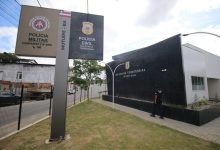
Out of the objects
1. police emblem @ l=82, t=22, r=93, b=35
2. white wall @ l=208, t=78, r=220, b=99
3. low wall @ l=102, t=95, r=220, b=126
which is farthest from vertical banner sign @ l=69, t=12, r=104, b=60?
white wall @ l=208, t=78, r=220, b=99

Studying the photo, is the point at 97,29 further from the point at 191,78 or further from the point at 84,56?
the point at 191,78

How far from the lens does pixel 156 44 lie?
12.4 meters

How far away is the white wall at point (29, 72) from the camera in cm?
2834

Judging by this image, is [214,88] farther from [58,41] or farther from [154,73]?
[58,41]

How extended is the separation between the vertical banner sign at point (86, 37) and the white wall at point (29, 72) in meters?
26.7

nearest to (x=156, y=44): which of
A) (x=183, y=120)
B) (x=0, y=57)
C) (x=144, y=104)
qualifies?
(x=144, y=104)

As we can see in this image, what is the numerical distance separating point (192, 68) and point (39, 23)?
37.6 ft

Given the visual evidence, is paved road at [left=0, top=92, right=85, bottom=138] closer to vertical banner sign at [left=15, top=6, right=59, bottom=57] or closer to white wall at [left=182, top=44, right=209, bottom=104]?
vertical banner sign at [left=15, top=6, right=59, bottom=57]

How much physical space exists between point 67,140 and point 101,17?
5.43 metres

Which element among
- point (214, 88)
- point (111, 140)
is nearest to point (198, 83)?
point (214, 88)

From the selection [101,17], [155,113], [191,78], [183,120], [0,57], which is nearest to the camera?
[101,17]

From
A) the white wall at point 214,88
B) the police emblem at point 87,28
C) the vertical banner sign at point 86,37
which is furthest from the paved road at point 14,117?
the white wall at point 214,88

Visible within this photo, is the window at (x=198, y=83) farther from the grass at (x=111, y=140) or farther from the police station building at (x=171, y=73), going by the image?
the grass at (x=111, y=140)

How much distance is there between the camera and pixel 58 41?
549cm
